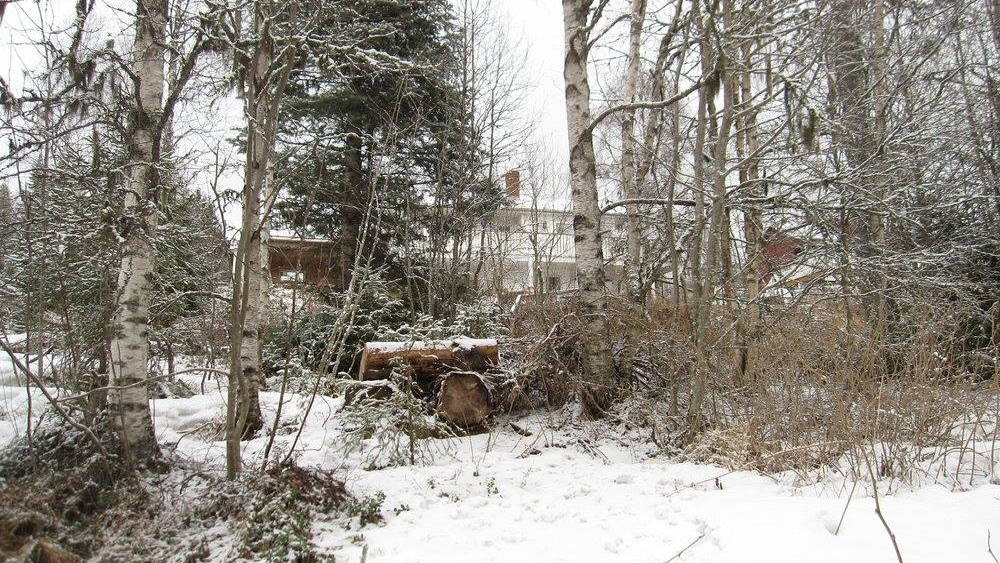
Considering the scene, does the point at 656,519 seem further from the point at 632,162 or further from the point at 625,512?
the point at 632,162

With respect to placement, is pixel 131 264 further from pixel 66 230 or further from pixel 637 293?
pixel 637 293

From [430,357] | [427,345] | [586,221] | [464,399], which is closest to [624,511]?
[464,399]

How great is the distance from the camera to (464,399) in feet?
17.9

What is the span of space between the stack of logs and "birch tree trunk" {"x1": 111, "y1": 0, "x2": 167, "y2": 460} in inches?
86.3

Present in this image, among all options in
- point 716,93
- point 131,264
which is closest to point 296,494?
point 131,264

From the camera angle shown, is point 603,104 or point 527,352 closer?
point 527,352

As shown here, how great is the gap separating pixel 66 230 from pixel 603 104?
10070 mm

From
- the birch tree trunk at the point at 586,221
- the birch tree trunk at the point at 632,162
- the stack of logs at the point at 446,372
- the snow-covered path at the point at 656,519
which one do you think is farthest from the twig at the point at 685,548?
the birch tree trunk at the point at 632,162

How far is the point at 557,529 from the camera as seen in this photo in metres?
2.94

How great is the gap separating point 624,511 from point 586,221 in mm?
3343

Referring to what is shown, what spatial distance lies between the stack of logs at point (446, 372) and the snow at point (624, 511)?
67cm

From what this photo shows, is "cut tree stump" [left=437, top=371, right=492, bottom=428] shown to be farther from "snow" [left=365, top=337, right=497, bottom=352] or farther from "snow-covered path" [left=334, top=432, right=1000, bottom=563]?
"snow-covered path" [left=334, top=432, right=1000, bottom=563]

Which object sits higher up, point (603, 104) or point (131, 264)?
point (603, 104)

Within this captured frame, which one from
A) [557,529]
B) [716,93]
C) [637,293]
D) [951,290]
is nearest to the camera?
[557,529]
